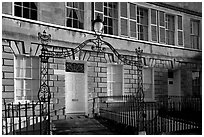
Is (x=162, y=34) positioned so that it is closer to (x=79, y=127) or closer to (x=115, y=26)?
(x=115, y=26)

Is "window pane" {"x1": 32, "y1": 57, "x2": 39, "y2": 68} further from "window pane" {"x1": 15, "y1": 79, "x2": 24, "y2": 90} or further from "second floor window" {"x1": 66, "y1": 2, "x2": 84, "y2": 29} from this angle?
"second floor window" {"x1": 66, "y1": 2, "x2": 84, "y2": 29}

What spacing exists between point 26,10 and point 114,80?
19.4 feet

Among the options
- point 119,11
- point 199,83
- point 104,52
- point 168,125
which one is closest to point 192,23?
point 199,83

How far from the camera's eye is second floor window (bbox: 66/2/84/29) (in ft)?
48.8

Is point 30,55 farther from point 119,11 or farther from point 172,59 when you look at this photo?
point 172,59

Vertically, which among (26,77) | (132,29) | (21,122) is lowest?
(21,122)

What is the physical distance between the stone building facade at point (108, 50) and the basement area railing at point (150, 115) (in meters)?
0.53

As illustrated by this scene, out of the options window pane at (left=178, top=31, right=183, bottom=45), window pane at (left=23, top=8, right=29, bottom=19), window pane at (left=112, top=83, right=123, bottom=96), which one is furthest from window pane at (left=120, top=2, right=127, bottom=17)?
window pane at (left=23, top=8, right=29, bottom=19)

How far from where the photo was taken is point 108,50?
15.7 metres

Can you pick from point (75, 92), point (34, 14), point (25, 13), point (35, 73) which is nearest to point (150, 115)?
point (75, 92)

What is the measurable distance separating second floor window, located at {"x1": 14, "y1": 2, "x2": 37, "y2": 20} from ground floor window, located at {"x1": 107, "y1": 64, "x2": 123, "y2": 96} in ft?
15.9

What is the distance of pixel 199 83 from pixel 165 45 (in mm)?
4263

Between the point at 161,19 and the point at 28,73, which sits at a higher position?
the point at 161,19

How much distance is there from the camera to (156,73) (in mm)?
17797
